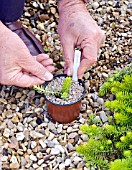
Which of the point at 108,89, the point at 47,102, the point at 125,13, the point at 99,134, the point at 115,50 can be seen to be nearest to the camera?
the point at 99,134

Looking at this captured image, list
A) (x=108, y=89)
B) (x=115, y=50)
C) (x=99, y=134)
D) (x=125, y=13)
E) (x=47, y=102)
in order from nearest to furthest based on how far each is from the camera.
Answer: (x=99, y=134)
(x=47, y=102)
(x=108, y=89)
(x=115, y=50)
(x=125, y=13)

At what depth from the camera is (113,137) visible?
198 centimetres

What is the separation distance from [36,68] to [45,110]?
0.91ft

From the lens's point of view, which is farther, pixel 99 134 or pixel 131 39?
pixel 131 39

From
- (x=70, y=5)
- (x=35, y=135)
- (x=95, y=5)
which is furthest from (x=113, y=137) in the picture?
(x=95, y=5)

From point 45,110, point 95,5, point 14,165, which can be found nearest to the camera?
point 14,165

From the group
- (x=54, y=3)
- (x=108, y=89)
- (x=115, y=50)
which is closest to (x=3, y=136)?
(x=108, y=89)

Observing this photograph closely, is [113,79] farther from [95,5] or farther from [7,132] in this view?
[95,5]

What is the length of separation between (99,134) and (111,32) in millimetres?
863

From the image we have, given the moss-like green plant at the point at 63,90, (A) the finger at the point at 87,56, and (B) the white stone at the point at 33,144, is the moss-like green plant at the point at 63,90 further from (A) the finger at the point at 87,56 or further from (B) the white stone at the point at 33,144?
(B) the white stone at the point at 33,144

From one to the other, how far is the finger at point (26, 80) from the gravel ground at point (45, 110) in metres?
0.20

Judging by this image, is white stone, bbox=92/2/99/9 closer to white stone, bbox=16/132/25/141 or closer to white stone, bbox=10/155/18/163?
white stone, bbox=16/132/25/141

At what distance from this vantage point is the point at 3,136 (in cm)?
208

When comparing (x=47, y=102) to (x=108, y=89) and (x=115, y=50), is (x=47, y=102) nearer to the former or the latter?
(x=108, y=89)
